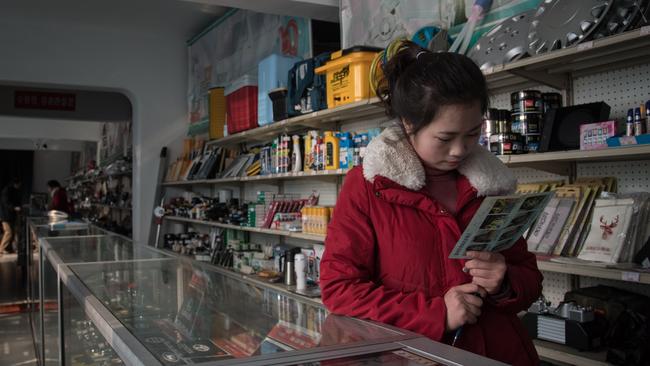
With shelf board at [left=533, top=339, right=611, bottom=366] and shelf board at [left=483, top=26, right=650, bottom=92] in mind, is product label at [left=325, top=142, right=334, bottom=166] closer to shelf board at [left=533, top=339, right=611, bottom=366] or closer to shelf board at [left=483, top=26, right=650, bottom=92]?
shelf board at [left=483, top=26, right=650, bottom=92]

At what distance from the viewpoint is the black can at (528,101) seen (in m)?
2.51

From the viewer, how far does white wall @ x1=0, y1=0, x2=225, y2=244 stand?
20.8ft

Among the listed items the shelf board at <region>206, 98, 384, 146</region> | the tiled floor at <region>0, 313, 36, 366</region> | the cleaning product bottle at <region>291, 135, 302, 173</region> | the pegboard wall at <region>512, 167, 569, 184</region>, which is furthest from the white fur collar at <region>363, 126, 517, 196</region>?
the tiled floor at <region>0, 313, 36, 366</region>

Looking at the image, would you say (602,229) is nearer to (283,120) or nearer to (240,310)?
(240,310)

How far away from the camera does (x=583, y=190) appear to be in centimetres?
243

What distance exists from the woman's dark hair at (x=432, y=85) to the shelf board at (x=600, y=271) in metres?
1.11

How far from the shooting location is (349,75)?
11.3 feet

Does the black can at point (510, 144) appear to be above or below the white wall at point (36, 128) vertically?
below

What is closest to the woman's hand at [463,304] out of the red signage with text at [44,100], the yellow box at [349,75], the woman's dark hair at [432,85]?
the woman's dark hair at [432,85]

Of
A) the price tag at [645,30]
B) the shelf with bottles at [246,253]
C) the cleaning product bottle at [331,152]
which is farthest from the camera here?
the shelf with bottles at [246,253]

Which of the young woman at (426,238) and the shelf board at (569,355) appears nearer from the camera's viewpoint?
the young woman at (426,238)

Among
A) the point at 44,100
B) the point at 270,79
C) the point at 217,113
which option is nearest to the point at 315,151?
the point at 270,79

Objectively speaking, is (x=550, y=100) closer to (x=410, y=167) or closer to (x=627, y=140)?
(x=627, y=140)

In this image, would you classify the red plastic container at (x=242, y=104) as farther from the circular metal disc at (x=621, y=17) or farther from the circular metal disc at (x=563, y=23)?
the circular metal disc at (x=621, y=17)
